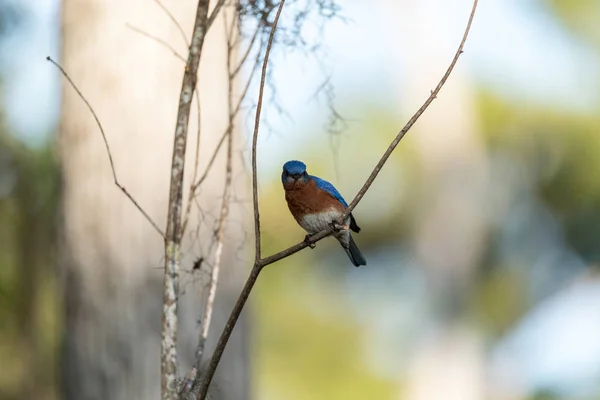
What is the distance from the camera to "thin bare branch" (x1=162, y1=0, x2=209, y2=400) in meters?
1.75

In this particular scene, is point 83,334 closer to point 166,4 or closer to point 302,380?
point 166,4

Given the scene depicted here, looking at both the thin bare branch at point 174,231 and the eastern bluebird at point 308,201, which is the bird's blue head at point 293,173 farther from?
the thin bare branch at point 174,231

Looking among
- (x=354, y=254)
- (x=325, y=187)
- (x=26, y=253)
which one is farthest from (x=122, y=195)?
(x=26, y=253)

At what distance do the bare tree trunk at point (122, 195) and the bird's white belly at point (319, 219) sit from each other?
12.1 inches

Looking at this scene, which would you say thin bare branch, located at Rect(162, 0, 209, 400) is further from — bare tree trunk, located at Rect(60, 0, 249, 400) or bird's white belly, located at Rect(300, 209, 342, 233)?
bird's white belly, located at Rect(300, 209, 342, 233)

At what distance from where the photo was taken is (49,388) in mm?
7508

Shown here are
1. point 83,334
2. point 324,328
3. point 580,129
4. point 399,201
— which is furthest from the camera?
point 324,328

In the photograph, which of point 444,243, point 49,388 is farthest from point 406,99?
point 49,388

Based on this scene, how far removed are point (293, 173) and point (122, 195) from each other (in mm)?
648

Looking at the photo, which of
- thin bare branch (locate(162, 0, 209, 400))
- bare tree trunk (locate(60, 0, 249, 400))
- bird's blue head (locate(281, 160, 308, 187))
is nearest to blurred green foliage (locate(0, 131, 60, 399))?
bare tree trunk (locate(60, 0, 249, 400))

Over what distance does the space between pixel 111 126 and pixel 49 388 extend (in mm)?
4952

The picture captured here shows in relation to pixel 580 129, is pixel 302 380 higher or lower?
lower

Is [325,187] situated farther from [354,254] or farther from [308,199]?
[354,254]

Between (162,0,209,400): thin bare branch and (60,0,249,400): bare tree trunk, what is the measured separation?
3.79ft
